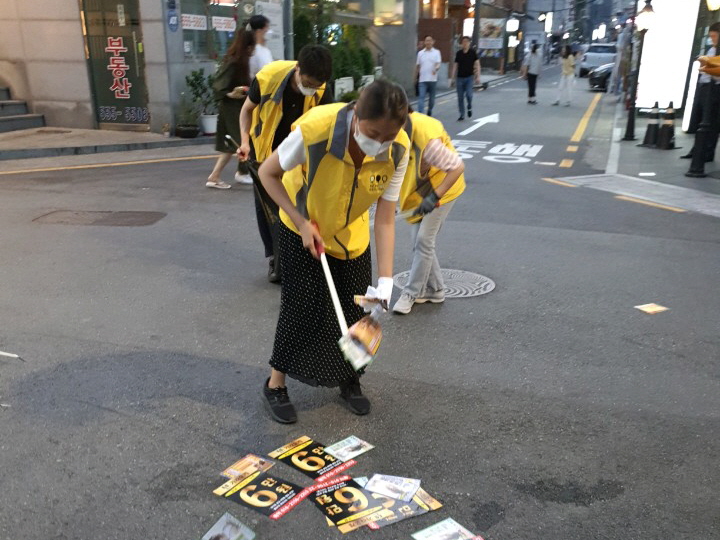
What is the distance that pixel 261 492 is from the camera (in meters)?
2.91

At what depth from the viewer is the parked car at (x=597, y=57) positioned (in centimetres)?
3731

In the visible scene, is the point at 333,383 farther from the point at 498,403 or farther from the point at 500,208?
the point at 500,208

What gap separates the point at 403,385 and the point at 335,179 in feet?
4.95

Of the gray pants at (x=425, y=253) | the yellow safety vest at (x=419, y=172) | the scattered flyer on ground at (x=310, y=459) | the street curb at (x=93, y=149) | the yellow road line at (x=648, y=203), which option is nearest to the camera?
the scattered flyer on ground at (x=310, y=459)

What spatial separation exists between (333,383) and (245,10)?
1271 cm

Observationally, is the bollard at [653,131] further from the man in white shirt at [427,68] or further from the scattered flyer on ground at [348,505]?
the scattered flyer on ground at [348,505]

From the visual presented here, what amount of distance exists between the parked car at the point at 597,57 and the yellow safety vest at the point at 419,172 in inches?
1425

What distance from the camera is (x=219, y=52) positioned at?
47.0 feet

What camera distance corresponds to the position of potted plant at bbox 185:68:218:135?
520 inches

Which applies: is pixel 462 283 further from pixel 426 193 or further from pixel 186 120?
pixel 186 120

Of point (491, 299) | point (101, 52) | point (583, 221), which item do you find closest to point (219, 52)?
point (101, 52)

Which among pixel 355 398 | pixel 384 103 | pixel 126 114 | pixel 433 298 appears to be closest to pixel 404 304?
pixel 433 298

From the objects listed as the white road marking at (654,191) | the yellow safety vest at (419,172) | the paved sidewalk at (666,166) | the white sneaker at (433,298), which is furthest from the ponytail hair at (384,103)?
the paved sidewalk at (666,166)

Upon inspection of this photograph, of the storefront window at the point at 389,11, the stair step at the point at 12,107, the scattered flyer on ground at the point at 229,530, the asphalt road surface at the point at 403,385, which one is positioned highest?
the storefront window at the point at 389,11
